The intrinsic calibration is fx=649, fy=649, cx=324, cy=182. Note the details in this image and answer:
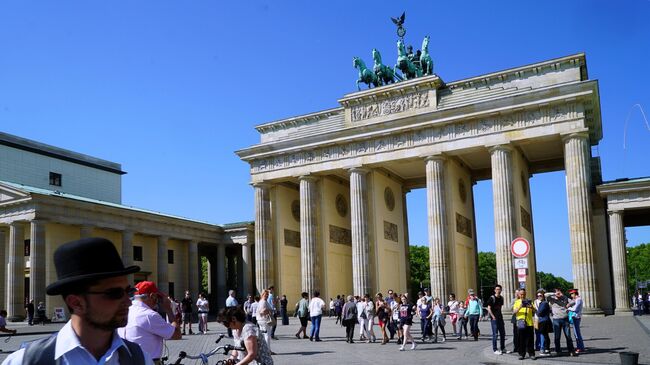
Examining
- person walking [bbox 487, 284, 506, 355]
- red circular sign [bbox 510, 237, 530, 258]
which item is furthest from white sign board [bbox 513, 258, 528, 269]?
person walking [bbox 487, 284, 506, 355]

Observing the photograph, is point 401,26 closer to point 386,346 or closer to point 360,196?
point 360,196

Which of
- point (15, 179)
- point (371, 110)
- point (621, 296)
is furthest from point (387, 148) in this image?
point (15, 179)

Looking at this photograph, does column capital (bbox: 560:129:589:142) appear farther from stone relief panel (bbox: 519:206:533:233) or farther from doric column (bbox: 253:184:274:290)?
doric column (bbox: 253:184:274:290)

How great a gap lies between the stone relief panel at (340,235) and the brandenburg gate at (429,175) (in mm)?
145

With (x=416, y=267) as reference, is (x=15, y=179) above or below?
above

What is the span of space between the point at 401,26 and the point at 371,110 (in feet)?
24.2

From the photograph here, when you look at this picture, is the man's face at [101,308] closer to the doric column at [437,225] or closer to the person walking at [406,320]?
the person walking at [406,320]

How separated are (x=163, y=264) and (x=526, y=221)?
26.6m

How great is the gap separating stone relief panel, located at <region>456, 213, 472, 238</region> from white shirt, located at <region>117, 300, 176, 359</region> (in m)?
37.8

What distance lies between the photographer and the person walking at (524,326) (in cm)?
1593

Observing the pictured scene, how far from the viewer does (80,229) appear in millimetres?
44688

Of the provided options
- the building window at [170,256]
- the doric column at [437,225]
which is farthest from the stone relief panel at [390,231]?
the building window at [170,256]

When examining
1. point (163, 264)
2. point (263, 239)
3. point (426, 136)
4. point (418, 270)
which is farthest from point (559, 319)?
point (418, 270)

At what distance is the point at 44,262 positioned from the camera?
134 feet
